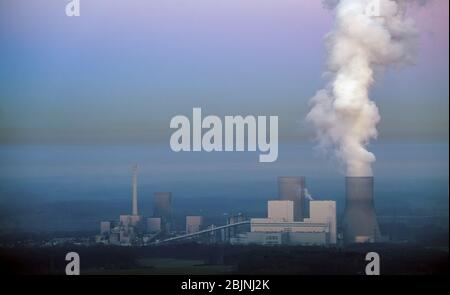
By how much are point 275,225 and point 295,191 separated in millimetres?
237

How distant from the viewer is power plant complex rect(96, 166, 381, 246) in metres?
10.5

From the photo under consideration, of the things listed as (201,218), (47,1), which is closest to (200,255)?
Result: (201,218)

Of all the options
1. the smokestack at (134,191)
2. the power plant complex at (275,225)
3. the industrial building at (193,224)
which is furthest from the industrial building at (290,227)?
the smokestack at (134,191)

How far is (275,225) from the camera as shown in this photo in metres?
10.6

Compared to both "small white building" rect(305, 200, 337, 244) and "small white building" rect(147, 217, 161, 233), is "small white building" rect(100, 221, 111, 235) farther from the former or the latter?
"small white building" rect(305, 200, 337, 244)

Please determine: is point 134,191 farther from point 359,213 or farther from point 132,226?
point 359,213

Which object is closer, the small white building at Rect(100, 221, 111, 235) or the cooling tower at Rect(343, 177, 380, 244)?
the cooling tower at Rect(343, 177, 380, 244)

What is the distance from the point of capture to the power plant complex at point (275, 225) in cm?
1055

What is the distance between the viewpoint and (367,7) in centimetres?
1056

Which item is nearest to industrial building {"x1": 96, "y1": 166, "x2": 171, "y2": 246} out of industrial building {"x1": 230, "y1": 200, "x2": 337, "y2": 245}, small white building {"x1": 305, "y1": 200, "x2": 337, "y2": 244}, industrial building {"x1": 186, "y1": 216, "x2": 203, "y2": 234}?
industrial building {"x1": 186, "y1": 216, "x2": 203, "y2": 234}

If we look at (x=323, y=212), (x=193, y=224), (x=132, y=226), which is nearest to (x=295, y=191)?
(x=323, y=212)

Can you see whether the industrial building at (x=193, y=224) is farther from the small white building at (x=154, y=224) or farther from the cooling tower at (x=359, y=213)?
the cooling tower at (x=359, y=213)

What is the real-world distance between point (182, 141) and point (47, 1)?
1.17 meters
